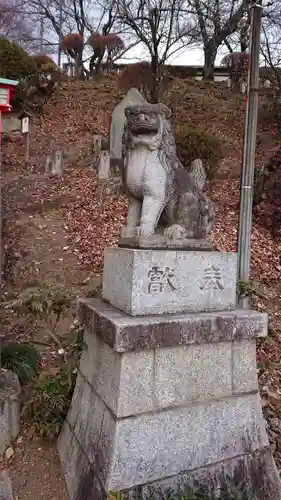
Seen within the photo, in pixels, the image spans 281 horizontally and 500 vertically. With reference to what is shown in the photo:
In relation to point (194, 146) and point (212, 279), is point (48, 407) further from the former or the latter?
point (194, 146)

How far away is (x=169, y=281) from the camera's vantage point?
7.36ft

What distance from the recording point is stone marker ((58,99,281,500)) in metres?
2.06

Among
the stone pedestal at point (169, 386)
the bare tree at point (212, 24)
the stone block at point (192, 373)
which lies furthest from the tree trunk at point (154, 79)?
the stone block at point (192, 373)

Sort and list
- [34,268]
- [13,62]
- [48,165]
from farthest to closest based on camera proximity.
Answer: [13,62] → [48,165] → [34,268]

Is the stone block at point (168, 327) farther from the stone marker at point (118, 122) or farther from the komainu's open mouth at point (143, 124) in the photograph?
the stone marker at point (118, 122)

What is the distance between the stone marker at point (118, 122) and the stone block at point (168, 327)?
7684 mm

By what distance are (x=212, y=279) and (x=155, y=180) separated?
2.38ft

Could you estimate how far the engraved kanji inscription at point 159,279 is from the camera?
7.19ft

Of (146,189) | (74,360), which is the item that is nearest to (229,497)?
(74,360)

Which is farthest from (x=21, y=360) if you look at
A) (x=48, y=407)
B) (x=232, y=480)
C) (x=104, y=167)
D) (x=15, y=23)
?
(x=15, y=23)

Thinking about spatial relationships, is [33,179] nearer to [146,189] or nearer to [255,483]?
[146,189]

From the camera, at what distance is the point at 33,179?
31.7 ft

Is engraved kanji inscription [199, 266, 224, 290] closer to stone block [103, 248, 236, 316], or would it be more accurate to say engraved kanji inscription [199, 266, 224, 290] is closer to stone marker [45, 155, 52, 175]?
stone block [103, 248, 236, 316]

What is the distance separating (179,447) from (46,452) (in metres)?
1.17
